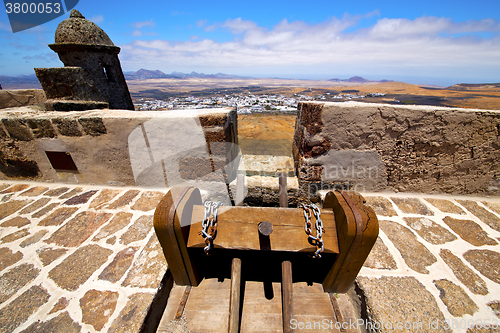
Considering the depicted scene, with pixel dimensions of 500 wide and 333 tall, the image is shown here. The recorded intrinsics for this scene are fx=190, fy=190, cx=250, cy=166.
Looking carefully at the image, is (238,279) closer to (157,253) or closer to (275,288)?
(275,288)

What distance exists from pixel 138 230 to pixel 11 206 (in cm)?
192

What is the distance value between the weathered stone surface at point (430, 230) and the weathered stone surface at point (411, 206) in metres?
0.11

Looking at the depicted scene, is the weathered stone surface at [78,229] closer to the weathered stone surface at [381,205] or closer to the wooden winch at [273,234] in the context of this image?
the wooden winch at [273,234]

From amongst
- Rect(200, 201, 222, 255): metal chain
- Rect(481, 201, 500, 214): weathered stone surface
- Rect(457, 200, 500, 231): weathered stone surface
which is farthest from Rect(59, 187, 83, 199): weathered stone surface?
Rect(481, 201, 500, 214): weathered stone surface

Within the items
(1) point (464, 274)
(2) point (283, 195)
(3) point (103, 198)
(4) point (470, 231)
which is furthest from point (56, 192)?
(4) point (470, 231)

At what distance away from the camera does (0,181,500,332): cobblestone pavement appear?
1.34 metres

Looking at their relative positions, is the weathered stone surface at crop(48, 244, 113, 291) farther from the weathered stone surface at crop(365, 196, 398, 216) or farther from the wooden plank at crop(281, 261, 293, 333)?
the weathered stone surface at crop(365, 196, 398, 216)

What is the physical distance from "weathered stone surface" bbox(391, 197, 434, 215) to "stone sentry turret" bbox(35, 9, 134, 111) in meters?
4.87

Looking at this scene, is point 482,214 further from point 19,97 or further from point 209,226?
point 19,97

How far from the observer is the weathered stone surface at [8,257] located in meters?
1.73

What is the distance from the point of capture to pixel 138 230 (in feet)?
6.61

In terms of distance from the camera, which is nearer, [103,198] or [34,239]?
[34,239]

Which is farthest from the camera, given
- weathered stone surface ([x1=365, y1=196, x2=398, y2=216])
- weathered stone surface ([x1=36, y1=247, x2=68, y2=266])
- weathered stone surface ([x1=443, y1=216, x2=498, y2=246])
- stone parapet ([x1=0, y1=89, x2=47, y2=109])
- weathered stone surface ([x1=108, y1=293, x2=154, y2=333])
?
stone parapet ([x1=0, y1=89, x2=47, y2=109])

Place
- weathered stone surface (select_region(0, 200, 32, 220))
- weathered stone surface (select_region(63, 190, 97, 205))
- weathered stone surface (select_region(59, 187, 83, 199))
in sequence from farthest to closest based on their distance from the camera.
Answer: weathered stone surface (select_region(59, 187, 83, 199)) < weathered stone surface (select_region(63, 190, 97, 205)) < weathered stone surface (select_region(0, 200, 32, 220))
